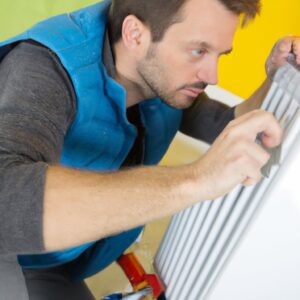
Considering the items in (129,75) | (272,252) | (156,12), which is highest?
(156,12)

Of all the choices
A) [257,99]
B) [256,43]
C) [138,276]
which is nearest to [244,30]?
[256,43]

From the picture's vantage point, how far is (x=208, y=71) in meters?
0.84

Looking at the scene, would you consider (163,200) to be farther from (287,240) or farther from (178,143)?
(178,143)

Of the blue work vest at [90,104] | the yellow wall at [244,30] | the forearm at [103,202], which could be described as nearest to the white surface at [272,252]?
the forearm at [103,202]

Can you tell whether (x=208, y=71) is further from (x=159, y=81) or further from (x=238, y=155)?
(x=238, y=155)

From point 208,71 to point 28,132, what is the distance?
45 cm

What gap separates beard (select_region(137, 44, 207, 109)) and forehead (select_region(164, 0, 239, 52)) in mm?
74

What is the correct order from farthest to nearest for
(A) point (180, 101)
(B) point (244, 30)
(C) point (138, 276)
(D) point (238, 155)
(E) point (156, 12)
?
(B) point (244, 30) < (C) point (138, 276) < (A) point (180, 101) < (E) point (156, 12) < (D) point (238, 155)

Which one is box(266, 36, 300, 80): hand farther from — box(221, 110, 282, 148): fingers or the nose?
box(221, 110, 282, 148): fingers

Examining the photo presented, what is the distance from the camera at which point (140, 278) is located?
103 cm

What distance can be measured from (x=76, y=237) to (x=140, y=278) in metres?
0.60

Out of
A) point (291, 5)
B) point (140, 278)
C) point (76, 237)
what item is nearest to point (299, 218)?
point (76, 237)

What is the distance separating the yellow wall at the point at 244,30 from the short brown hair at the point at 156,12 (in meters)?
0.39

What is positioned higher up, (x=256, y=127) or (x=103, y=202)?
(x=256, y=127)
